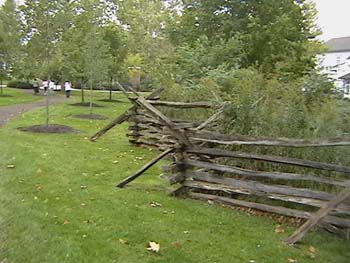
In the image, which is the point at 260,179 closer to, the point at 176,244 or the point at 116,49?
the point at 176,244

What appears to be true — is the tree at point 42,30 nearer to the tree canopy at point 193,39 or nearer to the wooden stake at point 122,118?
the tree canopy at point 193,39

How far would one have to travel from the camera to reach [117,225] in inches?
205

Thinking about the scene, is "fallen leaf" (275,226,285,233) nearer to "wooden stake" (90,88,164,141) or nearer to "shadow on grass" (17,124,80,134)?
"wooden stake" (90,88,164,141)

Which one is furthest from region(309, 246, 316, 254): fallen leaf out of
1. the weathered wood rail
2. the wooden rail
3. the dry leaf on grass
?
the wooden rail

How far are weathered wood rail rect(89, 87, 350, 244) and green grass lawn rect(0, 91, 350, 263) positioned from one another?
22cm

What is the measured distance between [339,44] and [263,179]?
7379 centimetres

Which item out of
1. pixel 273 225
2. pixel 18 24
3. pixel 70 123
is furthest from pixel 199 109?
pixel 18 24

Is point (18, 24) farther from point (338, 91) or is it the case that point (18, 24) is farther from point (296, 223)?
point (296, 223)

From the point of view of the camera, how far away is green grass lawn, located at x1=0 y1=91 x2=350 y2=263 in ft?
14.7

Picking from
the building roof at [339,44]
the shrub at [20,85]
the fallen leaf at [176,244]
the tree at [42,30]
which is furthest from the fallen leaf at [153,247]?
the building roof at [339,44]

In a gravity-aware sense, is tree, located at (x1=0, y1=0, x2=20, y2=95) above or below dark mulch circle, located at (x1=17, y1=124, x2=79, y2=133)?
above

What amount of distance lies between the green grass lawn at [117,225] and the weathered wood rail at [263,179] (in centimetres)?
22

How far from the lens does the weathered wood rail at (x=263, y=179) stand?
5090 mm

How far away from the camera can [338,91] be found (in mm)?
8375
